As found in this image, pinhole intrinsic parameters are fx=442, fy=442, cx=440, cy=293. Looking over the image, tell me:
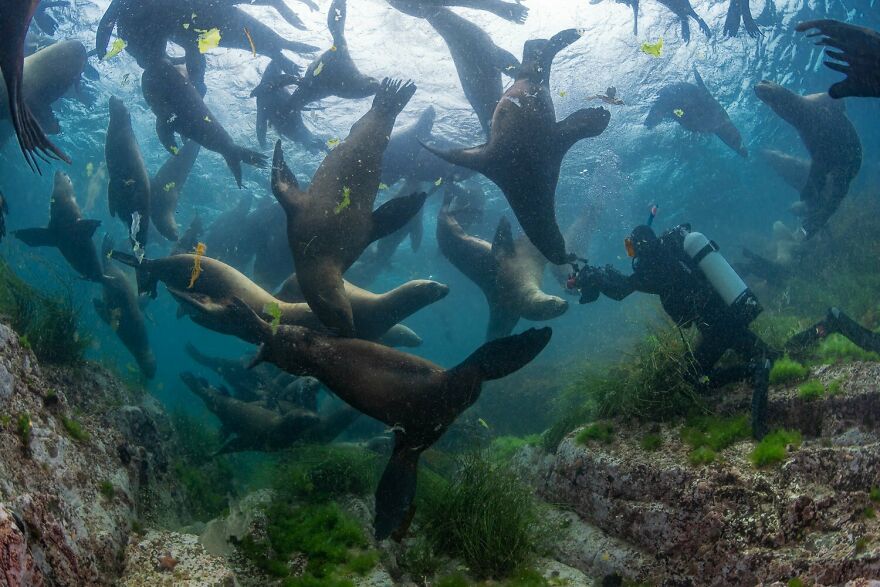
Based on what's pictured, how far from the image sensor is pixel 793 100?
1070 centimetres

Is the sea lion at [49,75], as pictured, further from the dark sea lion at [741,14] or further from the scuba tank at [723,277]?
the dark sea lion at [741,14]

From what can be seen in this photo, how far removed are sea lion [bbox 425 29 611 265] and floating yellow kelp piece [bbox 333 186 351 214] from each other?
164 centimetres

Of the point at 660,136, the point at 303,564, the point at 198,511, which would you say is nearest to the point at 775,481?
the point at 303,564

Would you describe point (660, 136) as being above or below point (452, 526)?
above

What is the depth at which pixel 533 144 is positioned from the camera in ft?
21.4

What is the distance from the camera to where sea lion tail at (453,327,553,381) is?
4.34 meters

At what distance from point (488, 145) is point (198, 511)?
6889 mm

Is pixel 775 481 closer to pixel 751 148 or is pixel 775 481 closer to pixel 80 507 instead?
pixel 80 507

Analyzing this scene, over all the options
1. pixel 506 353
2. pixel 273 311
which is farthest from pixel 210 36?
pixel 506 353

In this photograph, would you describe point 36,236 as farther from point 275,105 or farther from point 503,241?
point 503,241

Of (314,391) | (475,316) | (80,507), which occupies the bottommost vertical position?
(475,316)

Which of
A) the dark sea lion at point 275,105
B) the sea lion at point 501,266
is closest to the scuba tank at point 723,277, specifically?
the sea lion at point 501,266

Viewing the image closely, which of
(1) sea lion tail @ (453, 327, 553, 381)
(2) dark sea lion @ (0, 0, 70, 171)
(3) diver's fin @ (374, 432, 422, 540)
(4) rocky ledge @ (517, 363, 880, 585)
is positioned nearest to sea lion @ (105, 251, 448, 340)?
(1) sea lion tail @ (453, 327, 553, 381)

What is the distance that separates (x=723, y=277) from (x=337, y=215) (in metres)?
5.33
